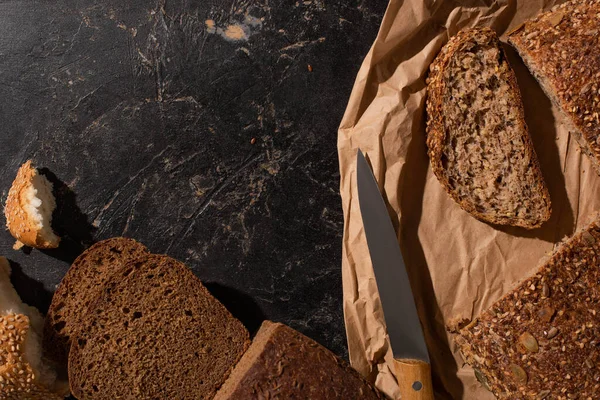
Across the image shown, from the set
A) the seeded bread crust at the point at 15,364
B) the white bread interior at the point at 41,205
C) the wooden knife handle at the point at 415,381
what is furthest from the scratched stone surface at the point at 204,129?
the wooden knife handle at the point at 415,381

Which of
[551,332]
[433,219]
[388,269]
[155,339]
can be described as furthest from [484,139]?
[155,339]

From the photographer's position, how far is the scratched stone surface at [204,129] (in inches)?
121

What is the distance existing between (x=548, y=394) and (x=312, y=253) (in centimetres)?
139

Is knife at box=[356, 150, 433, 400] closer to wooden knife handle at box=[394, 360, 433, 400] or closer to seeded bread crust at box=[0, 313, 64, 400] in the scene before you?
wooden knife handle at box=[394, 360, 433, 400]

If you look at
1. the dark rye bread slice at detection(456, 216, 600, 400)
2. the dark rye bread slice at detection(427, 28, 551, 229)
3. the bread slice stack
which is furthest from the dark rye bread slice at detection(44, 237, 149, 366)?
the dark rye bread slice at detection(456, 216, 600, 400)

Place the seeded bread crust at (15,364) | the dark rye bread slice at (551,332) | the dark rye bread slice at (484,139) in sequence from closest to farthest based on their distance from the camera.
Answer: the dark rye bread slice at (551,332) < the dark rye bread slice at (484,139) < the seeded bread crust at (15,364)

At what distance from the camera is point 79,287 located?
312 cm

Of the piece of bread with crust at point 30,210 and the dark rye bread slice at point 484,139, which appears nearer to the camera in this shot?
the dark rye bread slice at point 484,139

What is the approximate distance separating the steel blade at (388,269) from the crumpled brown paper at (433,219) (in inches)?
4.2

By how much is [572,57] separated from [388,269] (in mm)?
1377

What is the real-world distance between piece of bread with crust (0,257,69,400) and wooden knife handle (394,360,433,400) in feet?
6.31

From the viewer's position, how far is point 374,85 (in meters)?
2.85

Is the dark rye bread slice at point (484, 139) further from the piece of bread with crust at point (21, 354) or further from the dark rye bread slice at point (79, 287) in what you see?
the piece of bread with crust at point (21, 354)

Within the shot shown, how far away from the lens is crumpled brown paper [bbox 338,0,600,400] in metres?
2.83
